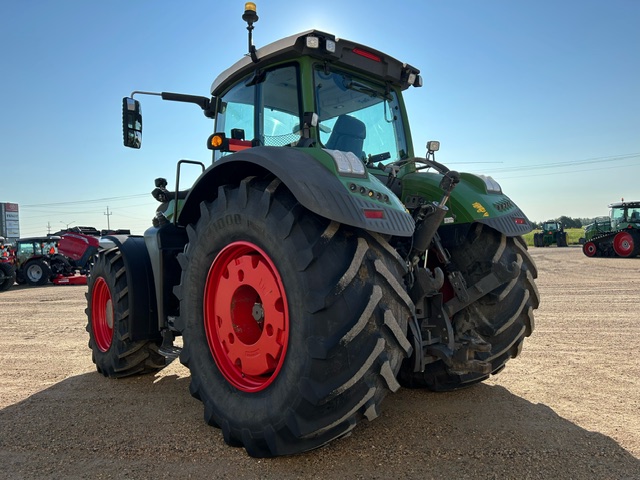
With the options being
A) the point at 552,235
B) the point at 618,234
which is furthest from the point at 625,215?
the point at 552,235

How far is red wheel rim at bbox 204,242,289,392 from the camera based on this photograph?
2350 mm

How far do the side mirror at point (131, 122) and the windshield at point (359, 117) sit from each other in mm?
1665

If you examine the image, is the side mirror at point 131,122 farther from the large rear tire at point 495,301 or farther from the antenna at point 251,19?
the large rear tire at point 495,301

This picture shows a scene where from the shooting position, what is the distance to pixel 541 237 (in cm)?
3853

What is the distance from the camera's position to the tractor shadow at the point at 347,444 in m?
2.25

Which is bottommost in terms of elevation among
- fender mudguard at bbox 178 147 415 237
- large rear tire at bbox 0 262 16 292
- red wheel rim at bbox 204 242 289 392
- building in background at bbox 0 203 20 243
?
large rear tire at bbox 0 262 16 292

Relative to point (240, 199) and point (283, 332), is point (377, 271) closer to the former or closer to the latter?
point (283, 332)

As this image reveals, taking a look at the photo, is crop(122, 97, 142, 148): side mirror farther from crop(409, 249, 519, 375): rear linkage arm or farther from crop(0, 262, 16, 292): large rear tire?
crop(0, 262, 16, 292): large rear tire

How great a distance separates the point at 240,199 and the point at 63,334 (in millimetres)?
5399

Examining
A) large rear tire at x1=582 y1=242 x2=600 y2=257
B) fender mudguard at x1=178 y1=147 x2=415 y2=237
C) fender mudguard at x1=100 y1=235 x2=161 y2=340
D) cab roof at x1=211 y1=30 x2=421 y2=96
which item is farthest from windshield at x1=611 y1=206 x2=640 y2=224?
fender mudguard at x1=178 y1=147 x2=415 y2=237

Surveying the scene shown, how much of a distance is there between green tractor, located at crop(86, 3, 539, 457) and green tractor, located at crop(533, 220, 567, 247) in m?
38.8

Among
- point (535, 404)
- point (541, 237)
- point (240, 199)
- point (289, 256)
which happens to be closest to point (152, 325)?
point (240, 199)

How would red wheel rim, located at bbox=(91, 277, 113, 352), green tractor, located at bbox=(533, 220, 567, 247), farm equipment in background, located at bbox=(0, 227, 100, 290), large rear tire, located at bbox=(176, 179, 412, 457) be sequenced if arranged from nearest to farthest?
large rear tire, located at bbox=(176, 179, 412, 457) < red wheel rim, located at bbox=(91, 277, 113, 352) < farm equipment in background, located at bbox=(0, 227, 100, 290) < green tractor, located at bbox=(533, 220, 567, 247)

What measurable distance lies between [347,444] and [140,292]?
2.16 meters
